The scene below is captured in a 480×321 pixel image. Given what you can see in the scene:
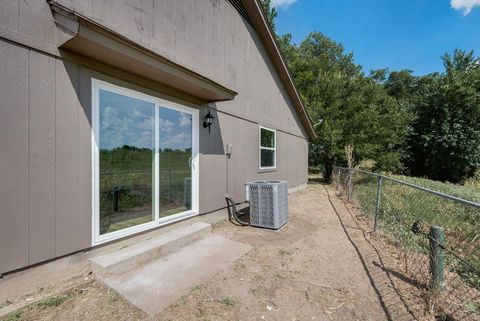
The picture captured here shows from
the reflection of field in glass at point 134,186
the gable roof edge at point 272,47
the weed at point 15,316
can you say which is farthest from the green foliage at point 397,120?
the weed at point 15,316

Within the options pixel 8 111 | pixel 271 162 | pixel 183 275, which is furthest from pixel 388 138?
pixel 8 111

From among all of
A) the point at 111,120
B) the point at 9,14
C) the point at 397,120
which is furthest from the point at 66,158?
the point at 397,120

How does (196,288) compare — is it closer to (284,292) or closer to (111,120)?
(284,292)

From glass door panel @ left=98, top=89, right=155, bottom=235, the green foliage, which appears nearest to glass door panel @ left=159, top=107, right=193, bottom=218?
glass door panel @ left=98, top=89, right=155, bottom=235

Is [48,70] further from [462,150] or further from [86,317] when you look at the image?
[462,150]

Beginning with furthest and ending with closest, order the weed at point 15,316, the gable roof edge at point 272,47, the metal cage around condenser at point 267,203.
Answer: the gable roof edge at point 272,47 → the metal cage around condenser at point 267,203 → the weed at point 15,316

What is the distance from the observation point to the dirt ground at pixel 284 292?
2340 millimetres

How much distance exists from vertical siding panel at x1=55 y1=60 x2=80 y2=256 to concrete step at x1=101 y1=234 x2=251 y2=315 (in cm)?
68

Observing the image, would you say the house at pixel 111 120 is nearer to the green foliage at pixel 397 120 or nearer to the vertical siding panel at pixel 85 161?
the vertical siding panel at pixel 85 161

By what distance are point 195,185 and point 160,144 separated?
1151 millimetres

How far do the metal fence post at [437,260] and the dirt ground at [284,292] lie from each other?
1.20 feet

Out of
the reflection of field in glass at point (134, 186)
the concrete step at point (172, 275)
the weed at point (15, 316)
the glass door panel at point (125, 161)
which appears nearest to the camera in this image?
the weed at point (15, 316)

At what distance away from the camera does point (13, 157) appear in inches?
90.7

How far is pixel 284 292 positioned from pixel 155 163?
8.48ft
